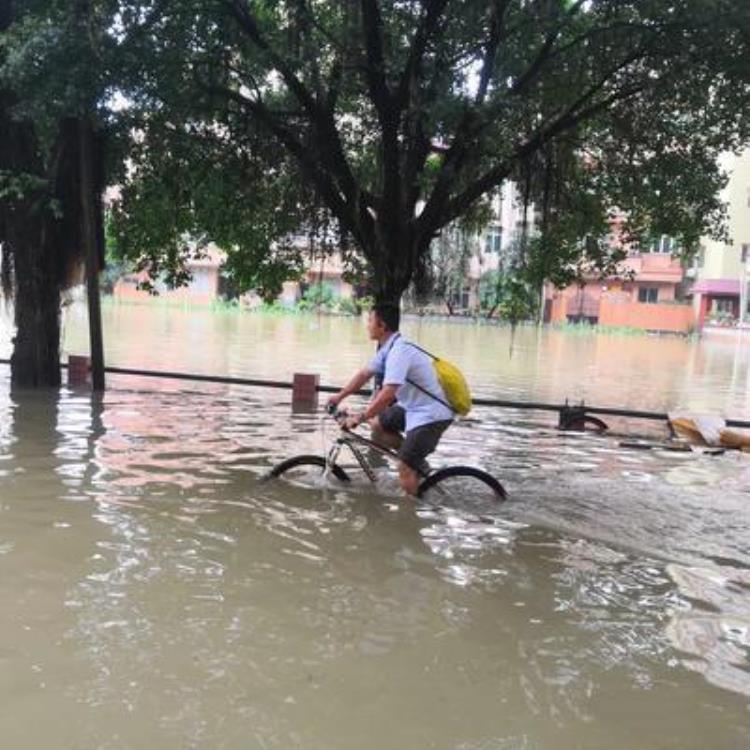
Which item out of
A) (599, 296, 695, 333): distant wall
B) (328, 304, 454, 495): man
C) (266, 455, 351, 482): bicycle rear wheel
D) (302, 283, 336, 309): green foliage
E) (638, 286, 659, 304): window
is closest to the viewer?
(328, 304, 454, 495): man

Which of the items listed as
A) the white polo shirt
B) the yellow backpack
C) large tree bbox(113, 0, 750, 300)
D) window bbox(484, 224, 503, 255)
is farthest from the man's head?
window bbox(484, 224, 503, 255)

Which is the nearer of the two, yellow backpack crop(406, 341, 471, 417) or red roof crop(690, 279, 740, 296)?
yellow backpack crop(406, 341, 471, 417)

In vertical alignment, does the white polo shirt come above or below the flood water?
above

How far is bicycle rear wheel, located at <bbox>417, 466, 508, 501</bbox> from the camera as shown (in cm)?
779

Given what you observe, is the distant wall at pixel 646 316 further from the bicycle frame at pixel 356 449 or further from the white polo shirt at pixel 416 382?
the white polo shirt at pixel 416 382

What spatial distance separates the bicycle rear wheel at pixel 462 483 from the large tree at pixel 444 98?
132 inches

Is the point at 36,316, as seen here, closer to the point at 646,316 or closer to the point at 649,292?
the point at 646,316

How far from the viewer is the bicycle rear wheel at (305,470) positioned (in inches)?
325

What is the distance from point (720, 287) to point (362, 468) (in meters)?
61.8

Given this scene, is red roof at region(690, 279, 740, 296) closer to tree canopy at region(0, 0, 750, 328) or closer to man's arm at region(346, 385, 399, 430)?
tree canopy at region(0, 0, 750, 328)

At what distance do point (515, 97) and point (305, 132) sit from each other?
3350 mm

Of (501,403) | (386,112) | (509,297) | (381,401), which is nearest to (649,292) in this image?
(509,297)

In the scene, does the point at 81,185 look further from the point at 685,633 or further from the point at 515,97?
the point at 685,633

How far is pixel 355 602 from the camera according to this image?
5.37m
